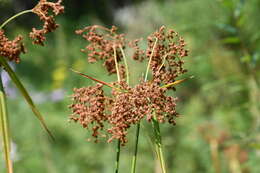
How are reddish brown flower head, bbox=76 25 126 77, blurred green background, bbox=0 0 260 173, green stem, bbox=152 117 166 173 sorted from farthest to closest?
blurred green background, bbox=0 0 260 173
reddish brown flower head, bbox=76 25 126 77
green stem, bbox=152 117 166 173

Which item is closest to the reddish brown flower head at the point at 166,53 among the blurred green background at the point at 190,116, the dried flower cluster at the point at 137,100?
the dried flower cluster at the point at 137,100

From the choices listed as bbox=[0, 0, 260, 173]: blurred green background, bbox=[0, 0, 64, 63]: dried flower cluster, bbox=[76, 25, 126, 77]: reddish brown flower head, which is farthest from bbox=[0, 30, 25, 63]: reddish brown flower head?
bbox=[0, 0, 260, 173]: blurred green background

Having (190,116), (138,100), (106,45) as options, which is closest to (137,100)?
(138,100)

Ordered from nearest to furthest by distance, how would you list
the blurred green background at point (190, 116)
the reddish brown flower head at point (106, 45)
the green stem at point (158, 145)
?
1. the green stem at point (158, 145)
2. the reddish brown flower head at point (106, 45)
3. the blurred green background at point (190, 116)

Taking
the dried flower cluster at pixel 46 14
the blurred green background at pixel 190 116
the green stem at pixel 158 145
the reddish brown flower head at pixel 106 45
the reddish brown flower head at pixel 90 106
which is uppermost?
the blurred green background at pixel 190 116

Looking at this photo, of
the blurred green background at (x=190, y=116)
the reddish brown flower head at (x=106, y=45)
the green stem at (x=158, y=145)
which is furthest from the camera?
the blurred green background at (x=190, y=116)

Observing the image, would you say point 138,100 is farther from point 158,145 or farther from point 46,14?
point 46,14

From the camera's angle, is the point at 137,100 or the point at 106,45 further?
the point at 106,45

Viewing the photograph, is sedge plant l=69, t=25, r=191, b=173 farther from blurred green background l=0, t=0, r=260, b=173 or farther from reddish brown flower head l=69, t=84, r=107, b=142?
blurred green background l=0, t=0, r=260, b=173

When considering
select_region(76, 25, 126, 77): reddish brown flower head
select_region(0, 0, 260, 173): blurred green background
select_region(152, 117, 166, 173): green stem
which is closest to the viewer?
select_region(152, 117, 166, 173): green stem

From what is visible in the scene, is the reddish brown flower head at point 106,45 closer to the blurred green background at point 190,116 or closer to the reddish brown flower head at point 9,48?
the reddish brown flower head at point 9,48

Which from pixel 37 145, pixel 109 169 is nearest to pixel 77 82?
pixel 37 145
